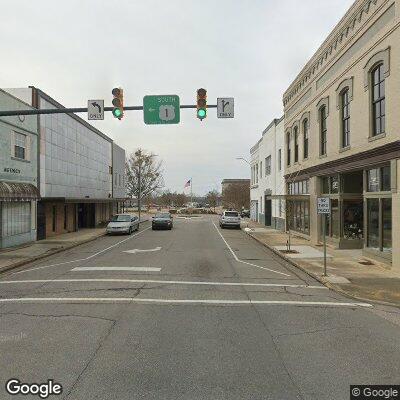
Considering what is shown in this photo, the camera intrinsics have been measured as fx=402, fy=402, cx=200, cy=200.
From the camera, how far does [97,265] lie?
15.4 m

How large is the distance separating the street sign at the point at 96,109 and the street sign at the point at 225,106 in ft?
12.0

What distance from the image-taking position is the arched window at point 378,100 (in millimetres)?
15305

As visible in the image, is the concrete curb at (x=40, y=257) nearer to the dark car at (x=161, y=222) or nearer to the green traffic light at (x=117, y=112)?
the green traffic light at (x=117, y=112)

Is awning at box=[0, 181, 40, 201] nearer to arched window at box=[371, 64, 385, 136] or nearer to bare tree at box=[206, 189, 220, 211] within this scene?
arched window at box=[371, 64, 385, 136]

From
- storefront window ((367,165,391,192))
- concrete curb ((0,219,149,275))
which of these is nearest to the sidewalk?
storefront window ((367,165,391,192))

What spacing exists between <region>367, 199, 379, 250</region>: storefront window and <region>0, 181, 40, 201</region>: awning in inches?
642

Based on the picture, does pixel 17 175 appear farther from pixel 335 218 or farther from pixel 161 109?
pixel 335 218

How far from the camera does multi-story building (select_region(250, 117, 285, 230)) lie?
3306 cm

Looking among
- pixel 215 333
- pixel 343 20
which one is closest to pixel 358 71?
pixel 343 20

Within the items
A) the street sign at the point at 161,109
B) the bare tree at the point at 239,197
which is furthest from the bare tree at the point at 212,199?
the street sign at the point at 161,109

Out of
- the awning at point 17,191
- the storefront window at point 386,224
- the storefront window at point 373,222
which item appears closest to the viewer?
the storefront window at point 386,224

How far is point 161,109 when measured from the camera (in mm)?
13078

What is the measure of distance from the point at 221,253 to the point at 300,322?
11.5 m

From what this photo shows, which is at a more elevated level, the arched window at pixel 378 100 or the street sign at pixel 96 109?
the arched window at pixel 378 100
